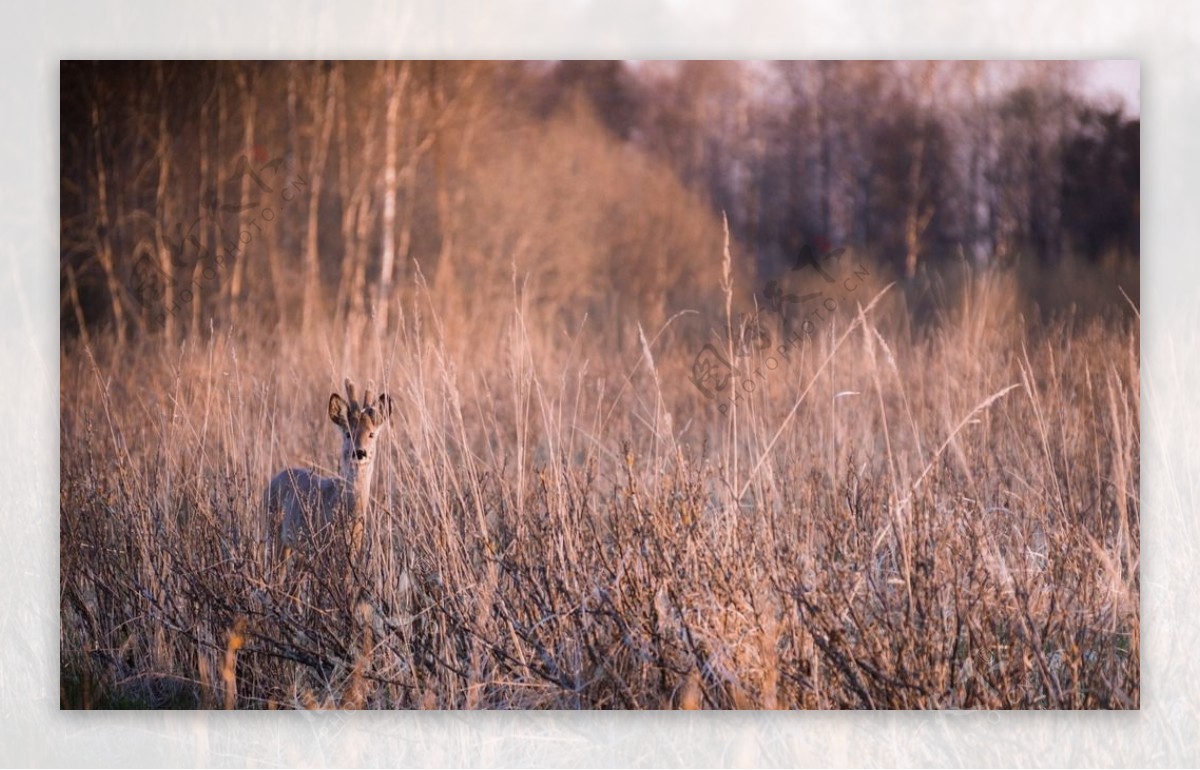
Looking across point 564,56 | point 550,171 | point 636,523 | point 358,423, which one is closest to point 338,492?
point 358,423

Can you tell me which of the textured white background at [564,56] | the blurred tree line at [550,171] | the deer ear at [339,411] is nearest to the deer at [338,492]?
the deer ear at [339,411]

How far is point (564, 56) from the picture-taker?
3709 millimetres

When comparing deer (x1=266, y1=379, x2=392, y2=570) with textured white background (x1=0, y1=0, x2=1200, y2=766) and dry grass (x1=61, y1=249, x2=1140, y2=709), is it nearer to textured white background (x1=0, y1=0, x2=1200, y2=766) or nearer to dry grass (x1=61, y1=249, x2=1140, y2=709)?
dry grass (x1=61, y1=249, x2=1140, y2=709)

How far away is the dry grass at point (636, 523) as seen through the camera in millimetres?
3619

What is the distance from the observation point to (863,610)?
11.8ft

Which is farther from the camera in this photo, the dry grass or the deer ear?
Result: the deer ear

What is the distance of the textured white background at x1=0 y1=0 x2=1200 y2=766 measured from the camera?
145 inches

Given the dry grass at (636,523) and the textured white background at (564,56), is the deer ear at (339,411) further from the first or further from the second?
the textured white background at (564,56)

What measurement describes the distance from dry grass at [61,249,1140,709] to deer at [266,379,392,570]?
1.6 inches

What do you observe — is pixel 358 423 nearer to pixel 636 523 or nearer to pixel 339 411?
pixel 339 411

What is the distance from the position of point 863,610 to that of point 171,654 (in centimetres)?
181

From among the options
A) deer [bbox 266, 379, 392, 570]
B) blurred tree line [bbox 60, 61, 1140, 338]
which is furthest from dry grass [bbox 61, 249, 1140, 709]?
blurred tree line [bbox 60, 61, 1140, 338]

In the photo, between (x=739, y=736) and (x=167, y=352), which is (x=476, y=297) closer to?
(x=167, y=352)

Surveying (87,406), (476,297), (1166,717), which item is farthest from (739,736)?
(87,406)
